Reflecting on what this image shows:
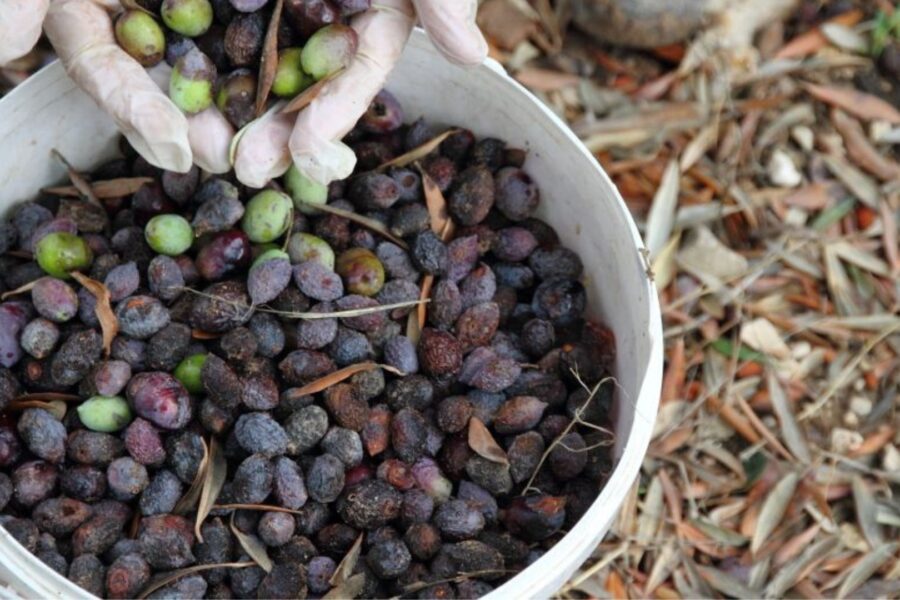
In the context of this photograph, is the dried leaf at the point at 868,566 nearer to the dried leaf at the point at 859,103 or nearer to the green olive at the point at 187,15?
the dried leaf at the point at 859,103

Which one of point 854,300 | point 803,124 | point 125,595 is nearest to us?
point 125,595

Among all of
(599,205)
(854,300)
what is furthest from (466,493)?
(854,300)

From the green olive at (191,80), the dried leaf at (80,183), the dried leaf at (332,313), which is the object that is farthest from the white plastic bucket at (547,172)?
the dried leaf at (332,313)

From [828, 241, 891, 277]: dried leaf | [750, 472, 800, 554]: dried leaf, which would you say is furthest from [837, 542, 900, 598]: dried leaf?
[828, 241, 891, 277]: dried leaf

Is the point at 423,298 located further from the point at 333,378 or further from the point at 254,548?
the point at 254,548

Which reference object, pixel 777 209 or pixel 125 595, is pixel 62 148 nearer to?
pixel 125 595
